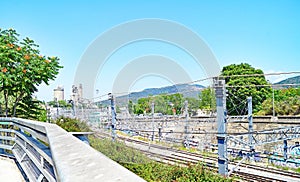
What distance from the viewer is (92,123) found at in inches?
400

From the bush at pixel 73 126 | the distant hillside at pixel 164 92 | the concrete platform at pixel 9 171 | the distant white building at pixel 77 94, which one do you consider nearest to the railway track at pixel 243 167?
the bush at pixel 73 126

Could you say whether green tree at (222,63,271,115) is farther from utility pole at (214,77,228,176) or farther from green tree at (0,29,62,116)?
green tree at (0,29,62,116)

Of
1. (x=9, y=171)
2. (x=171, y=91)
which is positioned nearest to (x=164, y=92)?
(x=171, y=91)

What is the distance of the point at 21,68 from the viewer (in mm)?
9711

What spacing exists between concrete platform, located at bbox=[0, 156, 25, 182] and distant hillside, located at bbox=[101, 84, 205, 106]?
4409mm

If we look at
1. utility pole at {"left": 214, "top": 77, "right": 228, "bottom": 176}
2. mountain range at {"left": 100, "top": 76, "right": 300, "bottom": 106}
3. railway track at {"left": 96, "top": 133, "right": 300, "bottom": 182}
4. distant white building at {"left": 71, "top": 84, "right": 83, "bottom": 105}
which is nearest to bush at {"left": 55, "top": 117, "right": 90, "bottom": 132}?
railway track at {"left": 96, "top": 133, "right": 300, "bottom": 182}

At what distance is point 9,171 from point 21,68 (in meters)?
5.93

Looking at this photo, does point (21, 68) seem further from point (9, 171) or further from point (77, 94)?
point (9, 171)

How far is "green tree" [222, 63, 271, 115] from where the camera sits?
10305mm

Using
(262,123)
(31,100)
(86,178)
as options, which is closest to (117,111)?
(31,100)

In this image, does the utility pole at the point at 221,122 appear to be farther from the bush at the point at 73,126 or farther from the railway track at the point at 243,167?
the bush at the point at 73,126

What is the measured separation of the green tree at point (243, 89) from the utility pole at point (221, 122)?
34 centimetres

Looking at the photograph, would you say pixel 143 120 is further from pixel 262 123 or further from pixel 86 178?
pixel 86 178

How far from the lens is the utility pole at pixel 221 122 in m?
7.12
